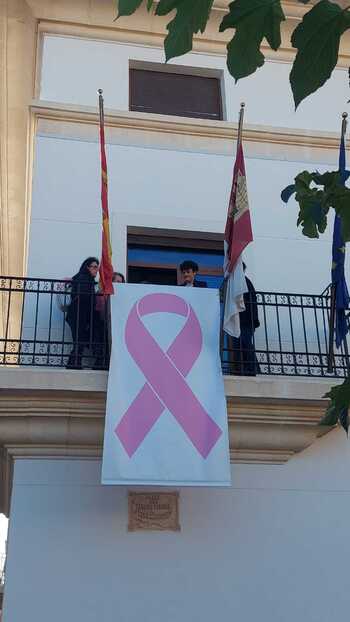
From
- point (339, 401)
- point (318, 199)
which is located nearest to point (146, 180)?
point (318, 199)

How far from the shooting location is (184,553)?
6691 mm

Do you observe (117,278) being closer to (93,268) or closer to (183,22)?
(93,268)

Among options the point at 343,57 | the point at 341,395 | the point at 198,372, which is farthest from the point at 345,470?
the point at 343,57

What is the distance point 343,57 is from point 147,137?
11.2 ft

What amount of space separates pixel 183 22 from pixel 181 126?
24.4ft

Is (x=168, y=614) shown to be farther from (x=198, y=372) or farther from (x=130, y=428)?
(x=198, y=372)

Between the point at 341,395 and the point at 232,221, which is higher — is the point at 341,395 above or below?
below

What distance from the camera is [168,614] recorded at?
252 inches

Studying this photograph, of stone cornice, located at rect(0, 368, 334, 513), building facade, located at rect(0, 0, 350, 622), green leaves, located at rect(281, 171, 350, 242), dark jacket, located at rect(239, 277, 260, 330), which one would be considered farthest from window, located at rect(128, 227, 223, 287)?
green leaves, located at rect(281, 171, 350, 242)

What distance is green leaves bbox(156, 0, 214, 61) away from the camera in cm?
224

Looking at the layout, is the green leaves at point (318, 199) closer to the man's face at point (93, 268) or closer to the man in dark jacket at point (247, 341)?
the man in dark jacket at point (247, 341)

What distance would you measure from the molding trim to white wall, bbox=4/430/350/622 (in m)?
4.51

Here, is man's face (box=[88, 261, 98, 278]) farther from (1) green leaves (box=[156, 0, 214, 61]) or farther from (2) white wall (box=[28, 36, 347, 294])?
(1) green leaves (box=[156, 0, 214, 61])

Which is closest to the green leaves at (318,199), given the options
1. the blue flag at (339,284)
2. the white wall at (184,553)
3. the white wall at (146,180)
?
the blue flag at (339,284)
